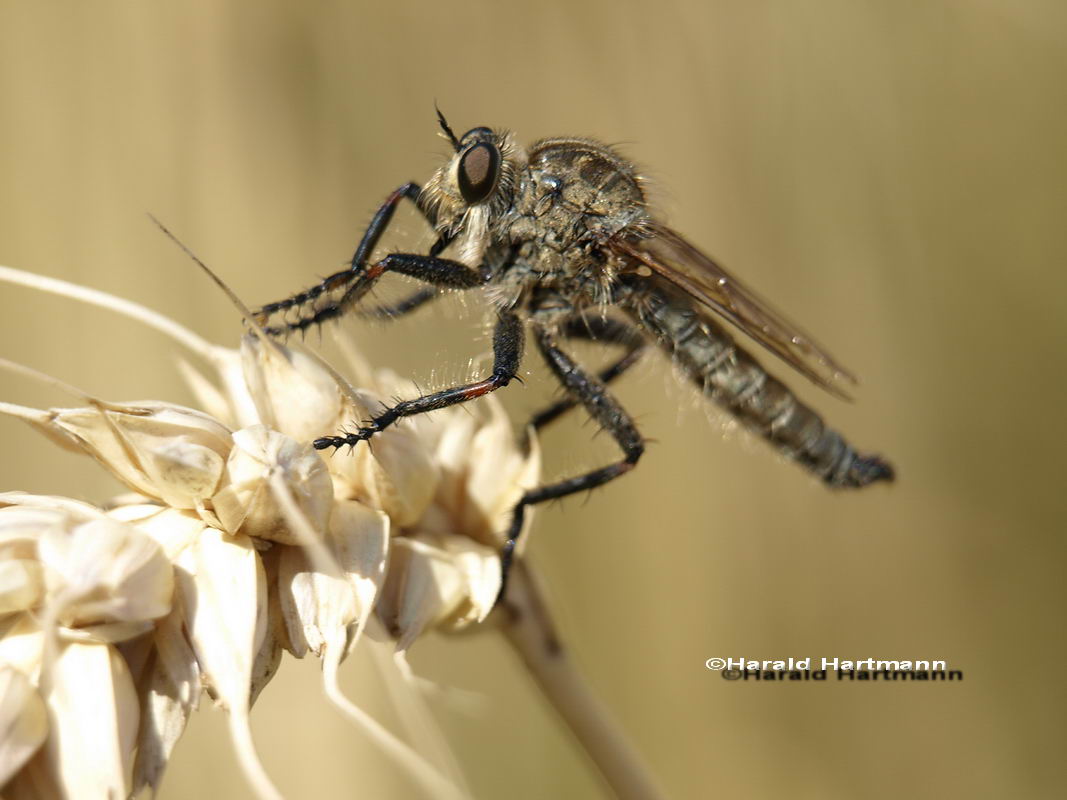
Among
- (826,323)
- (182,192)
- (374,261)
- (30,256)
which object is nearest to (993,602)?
(826,323)

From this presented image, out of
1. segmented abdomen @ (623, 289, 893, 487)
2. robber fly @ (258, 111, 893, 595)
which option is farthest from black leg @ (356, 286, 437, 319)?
segmented abdomen @ (623, 289, 893, 487)

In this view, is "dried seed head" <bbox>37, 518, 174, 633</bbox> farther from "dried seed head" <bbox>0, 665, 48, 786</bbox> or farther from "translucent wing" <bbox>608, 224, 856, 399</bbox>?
"translucent wing" <bbox>608, 224, 856, 399</bbox>

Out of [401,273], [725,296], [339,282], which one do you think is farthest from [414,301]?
[725,296]

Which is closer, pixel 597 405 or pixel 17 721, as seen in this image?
pixel 17 721

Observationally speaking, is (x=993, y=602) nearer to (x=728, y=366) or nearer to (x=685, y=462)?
(x=685, y=462)

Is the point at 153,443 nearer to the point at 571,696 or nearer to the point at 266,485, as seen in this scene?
the point at 266,485

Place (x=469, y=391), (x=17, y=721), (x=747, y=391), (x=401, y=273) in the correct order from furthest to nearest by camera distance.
Result: (x=747, y=391) → (x=401, y=273) → (x=469, y=391) → (x=17, y=721)

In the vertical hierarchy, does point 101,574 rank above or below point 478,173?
below
